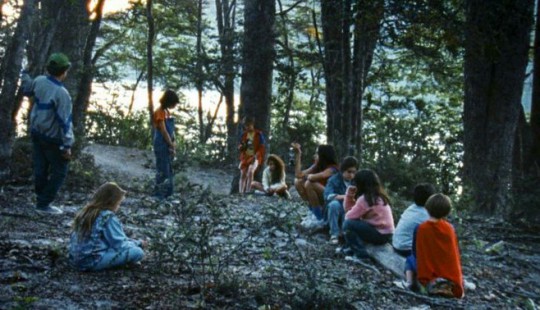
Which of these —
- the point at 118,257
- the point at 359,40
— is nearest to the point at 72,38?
the point at 359,40

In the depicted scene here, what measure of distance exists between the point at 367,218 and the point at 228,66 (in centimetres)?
844

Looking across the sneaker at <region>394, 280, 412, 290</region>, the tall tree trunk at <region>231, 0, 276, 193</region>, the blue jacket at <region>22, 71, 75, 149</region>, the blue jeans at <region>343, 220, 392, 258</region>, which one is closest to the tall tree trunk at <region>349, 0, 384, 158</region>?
the tall tree trunk at <region>231, 0, 276, 193</region>

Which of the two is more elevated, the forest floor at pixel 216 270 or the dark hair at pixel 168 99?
the dark hair at pixel 168 99

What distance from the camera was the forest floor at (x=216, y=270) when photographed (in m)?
4.73

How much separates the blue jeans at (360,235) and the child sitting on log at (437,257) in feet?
2.86

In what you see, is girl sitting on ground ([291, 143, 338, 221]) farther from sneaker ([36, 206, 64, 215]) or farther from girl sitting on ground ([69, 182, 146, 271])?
girl sitting on ground ([69, 182, 146, 271])

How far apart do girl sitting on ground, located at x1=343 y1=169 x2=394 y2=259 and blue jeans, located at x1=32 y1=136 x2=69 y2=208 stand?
11.8 ft

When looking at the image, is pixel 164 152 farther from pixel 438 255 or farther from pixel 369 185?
pixel 438 255

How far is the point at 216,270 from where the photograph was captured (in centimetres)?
563

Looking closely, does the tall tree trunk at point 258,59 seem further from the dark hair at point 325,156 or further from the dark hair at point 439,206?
the dark hair at point 439,206

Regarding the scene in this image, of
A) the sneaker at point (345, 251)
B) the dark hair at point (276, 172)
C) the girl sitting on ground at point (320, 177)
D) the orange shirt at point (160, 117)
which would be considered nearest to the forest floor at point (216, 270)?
the sneaker at point (345, 251)

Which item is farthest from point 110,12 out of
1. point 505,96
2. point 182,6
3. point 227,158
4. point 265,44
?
point 505,96

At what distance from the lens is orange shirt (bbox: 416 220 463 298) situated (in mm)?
6336

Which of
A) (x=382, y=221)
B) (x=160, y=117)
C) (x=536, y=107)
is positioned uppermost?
(x=536, y=107)
